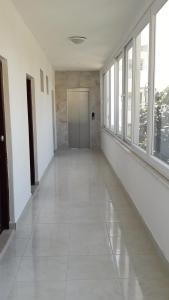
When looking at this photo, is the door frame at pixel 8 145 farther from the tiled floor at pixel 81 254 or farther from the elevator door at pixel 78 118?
the elevator door at pixel 78 118

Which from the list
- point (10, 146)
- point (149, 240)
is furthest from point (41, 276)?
point (10, 146)

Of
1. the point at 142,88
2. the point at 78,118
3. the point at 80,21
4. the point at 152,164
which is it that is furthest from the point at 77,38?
the point at 78,118

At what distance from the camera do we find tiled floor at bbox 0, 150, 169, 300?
96.3 inches

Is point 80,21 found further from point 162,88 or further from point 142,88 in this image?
point 162,88

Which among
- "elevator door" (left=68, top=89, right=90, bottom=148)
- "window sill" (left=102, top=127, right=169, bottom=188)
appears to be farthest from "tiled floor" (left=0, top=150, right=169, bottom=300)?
"elevator door" (left=68, top=89, right=90, bottom=148)

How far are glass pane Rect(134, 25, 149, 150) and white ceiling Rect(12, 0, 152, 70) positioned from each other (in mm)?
361

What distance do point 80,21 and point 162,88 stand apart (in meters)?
2.04

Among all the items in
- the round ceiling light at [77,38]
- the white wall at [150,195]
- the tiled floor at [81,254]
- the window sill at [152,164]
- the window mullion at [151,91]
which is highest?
the round ceiling light at [77,38]

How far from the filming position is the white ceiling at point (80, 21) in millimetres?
3730

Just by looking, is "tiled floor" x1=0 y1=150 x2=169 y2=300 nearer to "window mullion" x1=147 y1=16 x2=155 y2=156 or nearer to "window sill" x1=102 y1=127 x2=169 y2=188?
"window sill" x1=102 y1=127 x2=169 y2=188

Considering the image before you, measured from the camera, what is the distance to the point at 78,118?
414 inches

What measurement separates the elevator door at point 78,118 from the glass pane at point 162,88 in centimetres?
717

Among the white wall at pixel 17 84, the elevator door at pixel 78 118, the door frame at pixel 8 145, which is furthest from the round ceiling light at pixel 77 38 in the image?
the elevator door at pixel 78 118

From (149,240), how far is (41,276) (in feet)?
4.14
